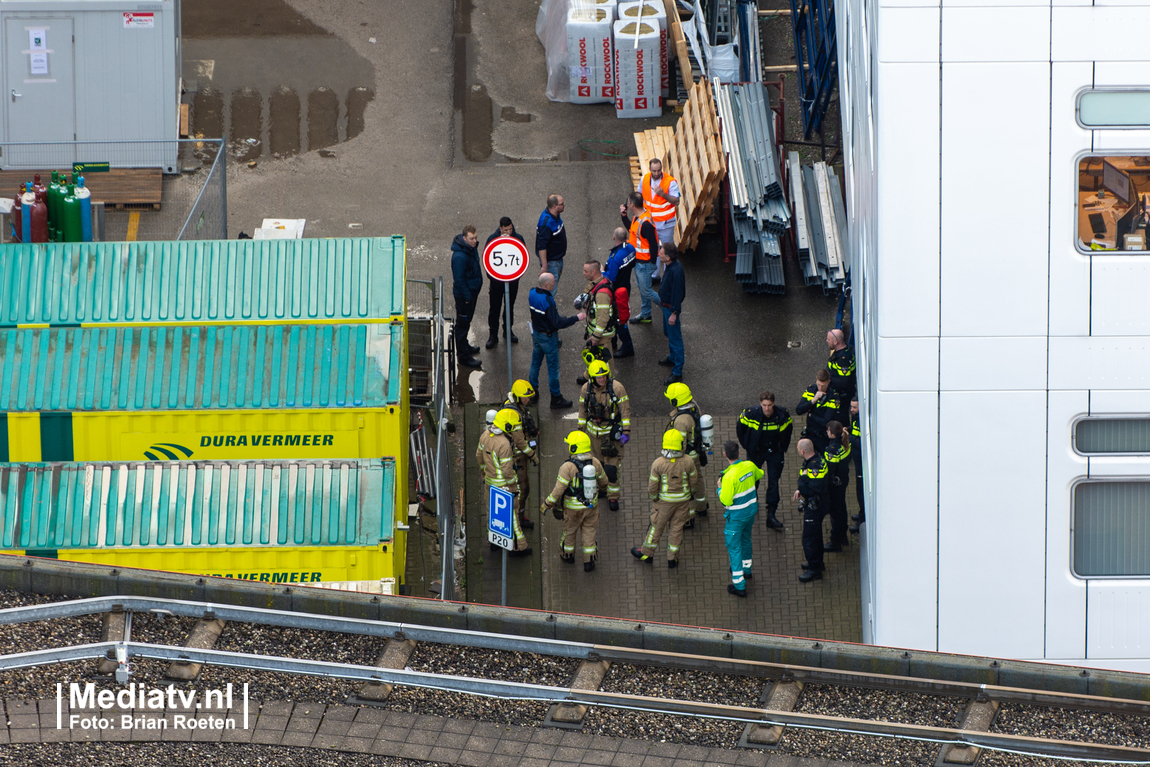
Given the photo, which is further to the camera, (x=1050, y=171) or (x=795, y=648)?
(x=1050, y=171)

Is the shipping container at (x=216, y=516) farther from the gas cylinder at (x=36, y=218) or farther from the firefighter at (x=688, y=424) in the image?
the gas cylinder at (x=36, y=218)

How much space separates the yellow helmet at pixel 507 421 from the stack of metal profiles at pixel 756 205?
17.9ft

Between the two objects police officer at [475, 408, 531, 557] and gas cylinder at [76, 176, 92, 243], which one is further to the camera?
gas cylinder at [76, 176, 92, 243]

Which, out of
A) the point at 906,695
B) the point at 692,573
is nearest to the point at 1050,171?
the point at 906,695

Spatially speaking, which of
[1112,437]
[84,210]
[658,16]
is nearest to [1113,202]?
[1112,437]

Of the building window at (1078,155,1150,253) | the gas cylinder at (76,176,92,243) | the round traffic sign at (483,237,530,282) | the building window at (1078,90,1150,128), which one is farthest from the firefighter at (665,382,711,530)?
the gas cylinder at (76,176,92,243)

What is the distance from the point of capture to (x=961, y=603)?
13188 mm

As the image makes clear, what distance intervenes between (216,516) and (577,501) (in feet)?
11.4

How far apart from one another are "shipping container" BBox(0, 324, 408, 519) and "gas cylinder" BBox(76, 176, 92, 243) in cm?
366

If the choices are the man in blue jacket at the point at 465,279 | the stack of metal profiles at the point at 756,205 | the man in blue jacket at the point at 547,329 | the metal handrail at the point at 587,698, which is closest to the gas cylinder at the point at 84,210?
the man in blue jacket at the point at 465,279

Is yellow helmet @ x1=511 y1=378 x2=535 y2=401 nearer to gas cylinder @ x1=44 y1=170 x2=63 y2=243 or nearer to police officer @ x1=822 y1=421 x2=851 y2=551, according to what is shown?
police officer @ x1=822 y1=421 x2=851 y2=551

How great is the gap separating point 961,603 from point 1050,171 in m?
3.56

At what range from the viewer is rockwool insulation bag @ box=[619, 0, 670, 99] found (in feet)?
79.0

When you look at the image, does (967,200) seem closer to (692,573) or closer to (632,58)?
(692,573)
